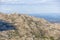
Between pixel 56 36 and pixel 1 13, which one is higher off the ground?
pixel 1 13

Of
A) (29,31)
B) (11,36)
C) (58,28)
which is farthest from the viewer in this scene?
(58,28)

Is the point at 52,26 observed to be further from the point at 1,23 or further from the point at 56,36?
the point at 1,23

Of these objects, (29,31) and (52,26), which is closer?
(29,31)

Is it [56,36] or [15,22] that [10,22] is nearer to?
[15,22]

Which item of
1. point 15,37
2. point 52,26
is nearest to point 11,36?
point 15,37

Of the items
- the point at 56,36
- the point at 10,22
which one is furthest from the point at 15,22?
the point at 56,36

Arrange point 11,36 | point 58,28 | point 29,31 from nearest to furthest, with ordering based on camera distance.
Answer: point 11,36
point 29,31
point 58,28
